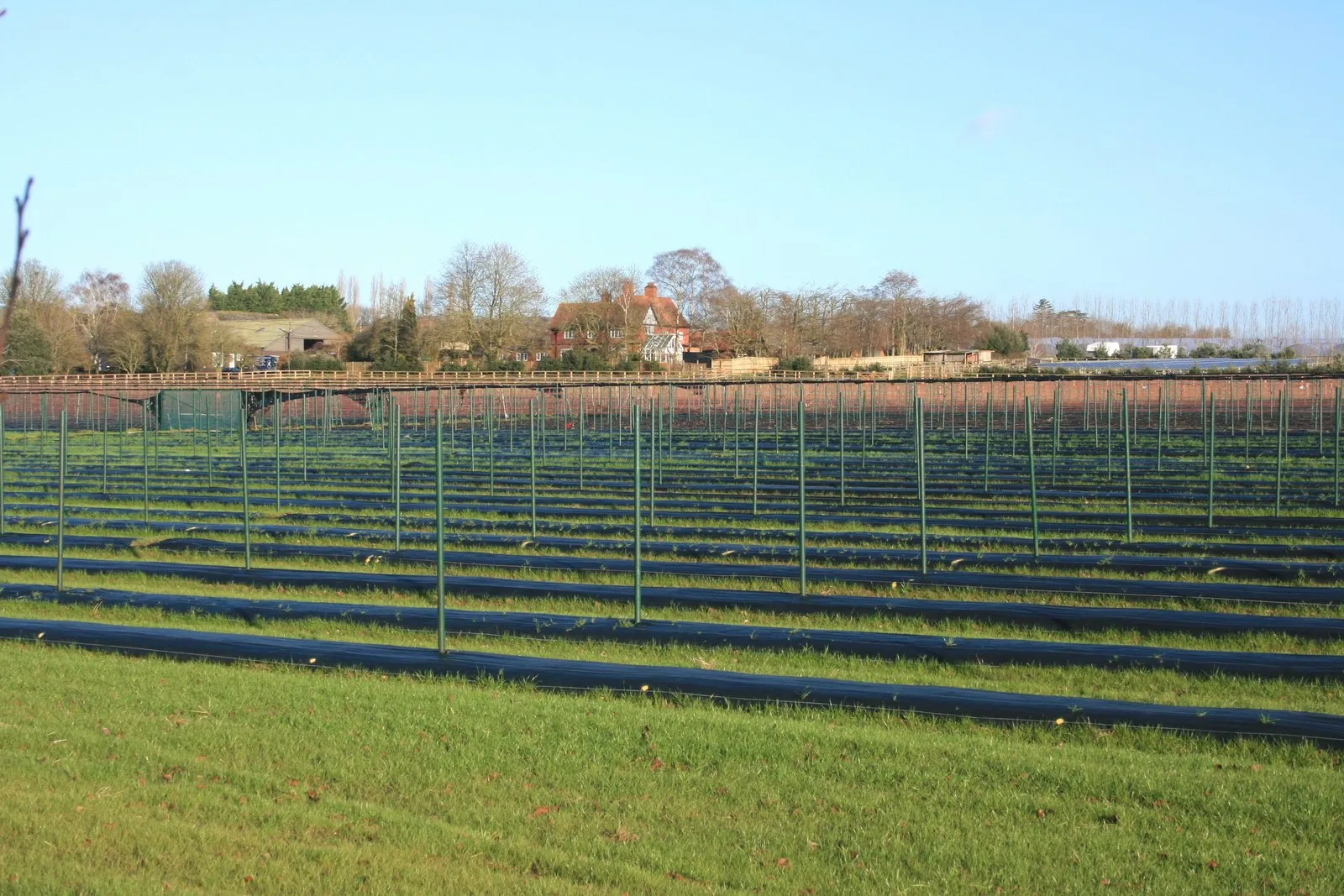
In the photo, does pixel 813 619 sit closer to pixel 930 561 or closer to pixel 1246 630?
pixel 930 561

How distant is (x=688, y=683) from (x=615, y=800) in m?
2.18

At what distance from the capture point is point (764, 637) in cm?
905

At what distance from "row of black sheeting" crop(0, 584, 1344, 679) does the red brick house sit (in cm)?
6339

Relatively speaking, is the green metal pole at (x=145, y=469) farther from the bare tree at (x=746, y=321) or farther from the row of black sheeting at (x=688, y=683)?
the bare tree at (x=746, y=321)

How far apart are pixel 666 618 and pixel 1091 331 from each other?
10968 cm

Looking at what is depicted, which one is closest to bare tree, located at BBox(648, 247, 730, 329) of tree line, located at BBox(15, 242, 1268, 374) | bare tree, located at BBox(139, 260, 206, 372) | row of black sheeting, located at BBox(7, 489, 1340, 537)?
tree line, located at BBox(15, 242, 1268, 374)

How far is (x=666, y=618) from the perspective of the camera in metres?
10.5

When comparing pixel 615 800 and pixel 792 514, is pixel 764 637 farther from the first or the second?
pixel 792 514

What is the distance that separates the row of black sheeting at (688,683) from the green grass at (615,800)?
0.15 m

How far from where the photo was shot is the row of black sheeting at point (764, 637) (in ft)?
26.7

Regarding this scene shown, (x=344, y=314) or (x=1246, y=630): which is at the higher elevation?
(x=344, y=314)

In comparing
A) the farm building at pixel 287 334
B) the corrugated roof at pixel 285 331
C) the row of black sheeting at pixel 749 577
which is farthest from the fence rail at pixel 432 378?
the row of black sheeting at pixel 749 577

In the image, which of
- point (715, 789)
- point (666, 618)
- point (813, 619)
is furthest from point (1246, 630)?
point (715, 789)

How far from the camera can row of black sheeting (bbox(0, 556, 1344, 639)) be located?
954cm
